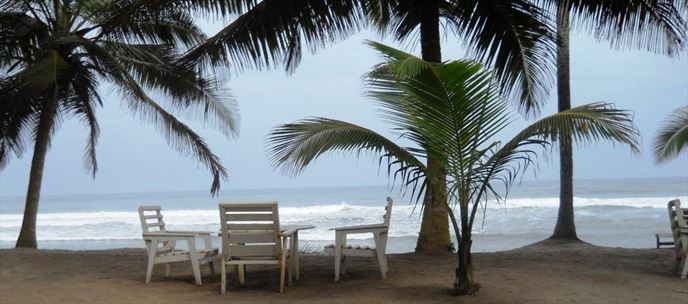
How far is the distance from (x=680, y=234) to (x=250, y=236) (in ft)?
14.9

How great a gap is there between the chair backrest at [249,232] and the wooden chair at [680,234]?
13.9 feet

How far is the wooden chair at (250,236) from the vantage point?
6.82 metres

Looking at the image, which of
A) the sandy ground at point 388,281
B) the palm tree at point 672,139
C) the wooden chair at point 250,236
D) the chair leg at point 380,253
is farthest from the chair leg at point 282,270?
the palm tree at point 672,139

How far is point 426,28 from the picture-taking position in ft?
29.9

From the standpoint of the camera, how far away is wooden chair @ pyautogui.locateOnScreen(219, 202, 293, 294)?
6824 mm

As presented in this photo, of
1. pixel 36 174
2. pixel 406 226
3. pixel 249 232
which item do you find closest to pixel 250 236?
pixel 249 232

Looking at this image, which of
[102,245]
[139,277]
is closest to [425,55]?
[139,277]

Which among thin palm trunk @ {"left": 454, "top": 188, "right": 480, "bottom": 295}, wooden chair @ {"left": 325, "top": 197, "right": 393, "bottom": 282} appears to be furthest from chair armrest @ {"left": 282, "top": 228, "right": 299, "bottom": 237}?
thin palm trunk @ {"left": 454, "top": 188, "right": 480, "bottom": 295}

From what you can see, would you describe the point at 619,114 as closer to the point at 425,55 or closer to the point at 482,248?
the point at 425,55

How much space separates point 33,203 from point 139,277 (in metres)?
4.87

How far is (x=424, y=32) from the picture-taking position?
29.9ft

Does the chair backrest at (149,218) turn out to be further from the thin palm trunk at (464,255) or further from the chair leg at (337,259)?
the thin palm trunk at (464,255)

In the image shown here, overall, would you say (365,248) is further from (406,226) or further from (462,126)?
(406,226)

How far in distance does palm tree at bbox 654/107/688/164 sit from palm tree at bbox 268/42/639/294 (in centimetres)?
1021
